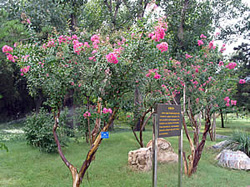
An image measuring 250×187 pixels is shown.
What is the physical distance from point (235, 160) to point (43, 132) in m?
5.67

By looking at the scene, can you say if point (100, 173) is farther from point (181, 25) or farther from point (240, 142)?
point (181, 25)

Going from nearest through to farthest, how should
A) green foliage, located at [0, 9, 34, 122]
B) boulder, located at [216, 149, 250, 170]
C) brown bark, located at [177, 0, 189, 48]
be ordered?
boulder, located at [216, 149, 250, 170] < brown bark, located at [177, 0, 189, 48] < green foliage, located at [0, 9, 34, 122]

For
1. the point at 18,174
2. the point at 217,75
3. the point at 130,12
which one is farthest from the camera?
the point at 130,12

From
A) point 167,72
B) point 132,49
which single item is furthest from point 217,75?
point 132,49

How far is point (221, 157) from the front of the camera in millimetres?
6848

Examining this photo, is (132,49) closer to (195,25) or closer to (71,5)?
(71,5)

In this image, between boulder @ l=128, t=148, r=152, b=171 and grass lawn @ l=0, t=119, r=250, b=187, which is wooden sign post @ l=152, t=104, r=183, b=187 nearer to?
grass lawn @ l=0, t=119, r=250, b=187

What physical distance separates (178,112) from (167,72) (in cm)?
247

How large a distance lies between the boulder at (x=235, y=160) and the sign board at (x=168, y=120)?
11.2ft

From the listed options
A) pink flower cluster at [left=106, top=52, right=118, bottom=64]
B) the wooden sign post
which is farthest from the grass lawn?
pink flower cluster at [left=106, top=52, right=118, bottom=64]

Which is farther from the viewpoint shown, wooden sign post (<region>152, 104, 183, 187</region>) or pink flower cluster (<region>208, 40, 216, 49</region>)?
pink flower cluster (<region>208, 40, 216, 49</region>)

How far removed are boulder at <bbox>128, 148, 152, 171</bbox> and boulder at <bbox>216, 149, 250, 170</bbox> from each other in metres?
2.43

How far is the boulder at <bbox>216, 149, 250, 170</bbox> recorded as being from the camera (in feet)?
20.7

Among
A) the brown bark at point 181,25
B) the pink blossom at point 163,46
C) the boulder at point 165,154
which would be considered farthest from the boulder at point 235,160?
the brown bark at point 181,25
